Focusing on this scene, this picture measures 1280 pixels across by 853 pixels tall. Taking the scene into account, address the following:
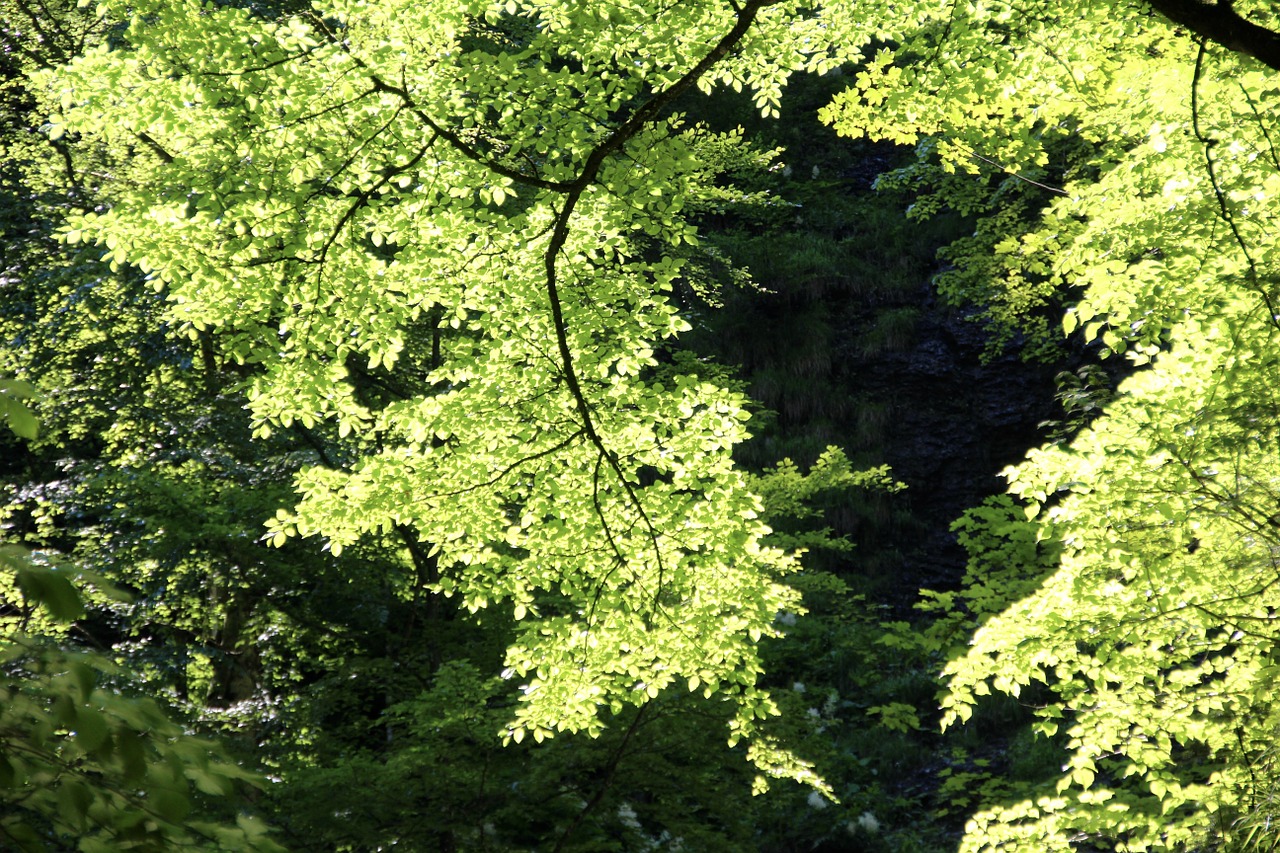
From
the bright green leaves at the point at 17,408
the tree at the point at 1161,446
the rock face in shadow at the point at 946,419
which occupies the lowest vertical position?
the bright green leaves at the point at 17,408

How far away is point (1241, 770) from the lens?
4.26 metres

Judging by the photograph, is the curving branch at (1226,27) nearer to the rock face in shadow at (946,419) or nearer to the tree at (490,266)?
the tree at (490,266)

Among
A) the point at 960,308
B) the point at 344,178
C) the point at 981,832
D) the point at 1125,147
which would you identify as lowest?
the point at 981,832

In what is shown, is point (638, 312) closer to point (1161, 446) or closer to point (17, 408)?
point (1161, 446)

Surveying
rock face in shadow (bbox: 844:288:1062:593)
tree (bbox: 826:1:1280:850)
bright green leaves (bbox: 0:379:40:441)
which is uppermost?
rock face in shadow (bbox: 844:288:1062:593)

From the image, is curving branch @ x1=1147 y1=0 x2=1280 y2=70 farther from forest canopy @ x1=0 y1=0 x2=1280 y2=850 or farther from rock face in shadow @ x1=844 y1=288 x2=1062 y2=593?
rock face in shadow @ x1=844 y1=288 x2=1062 y2=593

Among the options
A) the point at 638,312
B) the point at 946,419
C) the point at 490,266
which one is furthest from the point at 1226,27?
the point at 946,419

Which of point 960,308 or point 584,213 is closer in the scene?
point 584,213

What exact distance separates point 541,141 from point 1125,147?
5635 mm

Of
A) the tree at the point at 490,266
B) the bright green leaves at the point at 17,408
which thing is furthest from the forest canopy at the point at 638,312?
the bright green leaves at the point at 17,408

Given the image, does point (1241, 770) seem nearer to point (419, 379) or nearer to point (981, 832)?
point (981, 832)

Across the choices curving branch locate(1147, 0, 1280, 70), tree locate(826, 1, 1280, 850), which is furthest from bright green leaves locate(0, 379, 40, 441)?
tree locate(826, 1, 1280, 850)

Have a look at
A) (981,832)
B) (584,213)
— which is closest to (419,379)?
(584,213)

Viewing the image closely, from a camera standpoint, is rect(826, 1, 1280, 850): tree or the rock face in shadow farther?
the rock face in shadow
